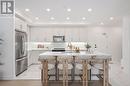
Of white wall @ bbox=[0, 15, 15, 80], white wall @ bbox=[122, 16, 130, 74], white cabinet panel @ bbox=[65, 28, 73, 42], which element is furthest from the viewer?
white cabinet panel @ bbox=[65, 28, 73, 42]

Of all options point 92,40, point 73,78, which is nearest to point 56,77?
point 73,78

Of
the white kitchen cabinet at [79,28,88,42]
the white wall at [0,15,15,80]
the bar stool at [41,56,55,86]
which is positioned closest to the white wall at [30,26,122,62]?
the white kitchen cabinet at [79,28,88,42]

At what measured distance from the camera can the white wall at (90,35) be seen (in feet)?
35.9

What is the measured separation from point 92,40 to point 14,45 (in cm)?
623

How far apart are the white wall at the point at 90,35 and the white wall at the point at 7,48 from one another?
4.73 m

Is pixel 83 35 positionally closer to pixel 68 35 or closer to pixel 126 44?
pixel 68 35

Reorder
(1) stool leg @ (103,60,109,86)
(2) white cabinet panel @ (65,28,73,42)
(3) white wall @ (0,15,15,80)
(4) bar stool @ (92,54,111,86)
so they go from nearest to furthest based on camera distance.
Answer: (4) bar stool @ (92,54,111,86) → (1) stool leg @ (103,60,109,86) → (3) white wall @ (0,15,15,80) → (2) white cabinet panel @ (65,28,73,42)

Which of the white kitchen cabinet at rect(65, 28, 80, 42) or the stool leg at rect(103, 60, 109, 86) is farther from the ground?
the white kitchen cabinet at rect(65, 28, 80, 42)

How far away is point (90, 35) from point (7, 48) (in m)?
Result: 6.33

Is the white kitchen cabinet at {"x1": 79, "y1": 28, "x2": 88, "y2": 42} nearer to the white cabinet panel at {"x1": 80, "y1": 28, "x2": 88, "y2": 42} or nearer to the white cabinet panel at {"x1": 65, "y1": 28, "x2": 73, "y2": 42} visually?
the white cabinet panel at {"x1": 80, "y1": 28, "x2": 88, "y2": 42}

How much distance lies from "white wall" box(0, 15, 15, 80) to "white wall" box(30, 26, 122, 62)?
15.5 feet

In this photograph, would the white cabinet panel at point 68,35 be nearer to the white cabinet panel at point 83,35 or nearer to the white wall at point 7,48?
the white cabinet panel at point 83,35

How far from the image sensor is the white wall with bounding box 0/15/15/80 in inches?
245

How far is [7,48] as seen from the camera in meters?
6.25
